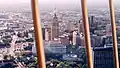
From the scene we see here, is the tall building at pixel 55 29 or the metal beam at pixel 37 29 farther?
the tall building at pixel 55 29

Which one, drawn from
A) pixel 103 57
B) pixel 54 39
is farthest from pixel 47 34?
pixel 103 57

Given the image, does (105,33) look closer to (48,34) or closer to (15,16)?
(48,34)

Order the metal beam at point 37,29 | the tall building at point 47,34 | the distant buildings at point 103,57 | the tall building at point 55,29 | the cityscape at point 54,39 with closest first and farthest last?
the metal beam at point 37,29 → the cityscape at point 54,39 → the tall building at point 47,34 → the tall building at point 55,29 → the distant buildings at point 103,57

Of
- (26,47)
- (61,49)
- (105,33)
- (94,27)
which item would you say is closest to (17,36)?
(26,47)

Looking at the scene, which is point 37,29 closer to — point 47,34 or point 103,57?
point 47,34

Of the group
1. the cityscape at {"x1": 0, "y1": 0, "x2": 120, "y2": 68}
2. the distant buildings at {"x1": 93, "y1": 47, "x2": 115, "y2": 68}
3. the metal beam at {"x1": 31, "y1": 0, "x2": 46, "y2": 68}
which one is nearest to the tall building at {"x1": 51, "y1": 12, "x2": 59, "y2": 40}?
the cityscape at {"x1": 0, "y1": 0, "x2": 120, "y2": 68}

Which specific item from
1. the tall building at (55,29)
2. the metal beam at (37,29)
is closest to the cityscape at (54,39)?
the tall building at (55,29)

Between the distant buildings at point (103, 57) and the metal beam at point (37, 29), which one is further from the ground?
the metal beam at point (37, 29)

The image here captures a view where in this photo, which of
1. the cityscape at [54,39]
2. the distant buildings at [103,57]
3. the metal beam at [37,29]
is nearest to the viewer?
the metal beam at [37,29]

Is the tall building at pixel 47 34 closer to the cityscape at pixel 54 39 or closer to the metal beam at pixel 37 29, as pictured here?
the cityscape at pixel 54 39
